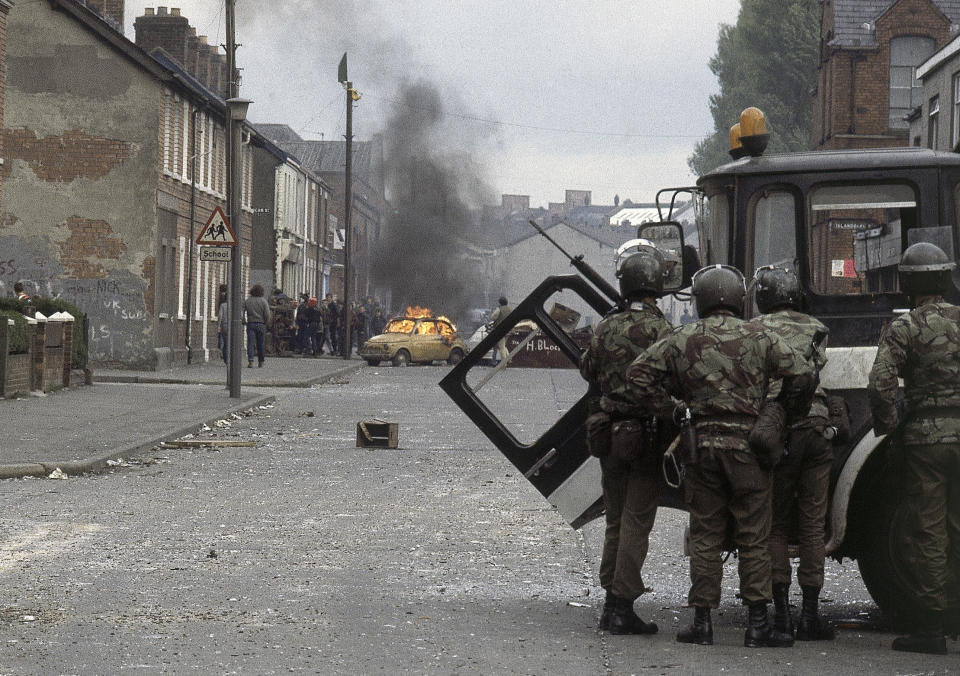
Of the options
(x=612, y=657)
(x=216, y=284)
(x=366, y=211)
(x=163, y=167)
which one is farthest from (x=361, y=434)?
(x=366, y=211)

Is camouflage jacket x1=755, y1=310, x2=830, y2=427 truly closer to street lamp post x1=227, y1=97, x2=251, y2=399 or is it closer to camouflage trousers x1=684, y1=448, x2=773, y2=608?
camouflage trousers x1=684, y1=448, x2=773, y2=608

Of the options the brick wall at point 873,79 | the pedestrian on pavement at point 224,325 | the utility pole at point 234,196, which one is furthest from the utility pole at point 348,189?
the utility pole at point 234,196

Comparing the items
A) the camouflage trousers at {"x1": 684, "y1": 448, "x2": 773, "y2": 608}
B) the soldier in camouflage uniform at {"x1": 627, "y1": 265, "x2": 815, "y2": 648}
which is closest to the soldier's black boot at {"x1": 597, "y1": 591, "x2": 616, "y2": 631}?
the soldier in camouflage uniform at {"x1": 627, "y1": 265, "x2": 815, "y2": 648}

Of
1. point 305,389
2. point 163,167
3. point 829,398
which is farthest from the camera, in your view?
→ point 163,167

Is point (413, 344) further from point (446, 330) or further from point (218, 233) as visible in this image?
point (218, 233)

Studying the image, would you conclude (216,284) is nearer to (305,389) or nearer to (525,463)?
(305,389)

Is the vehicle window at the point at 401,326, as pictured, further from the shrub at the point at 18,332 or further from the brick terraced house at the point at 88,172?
the shrub at the point at 18,332

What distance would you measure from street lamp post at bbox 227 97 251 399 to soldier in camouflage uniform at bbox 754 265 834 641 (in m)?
16.6

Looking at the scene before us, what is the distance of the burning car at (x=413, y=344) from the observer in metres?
43.0

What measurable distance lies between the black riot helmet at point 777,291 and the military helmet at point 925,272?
18.5 inches

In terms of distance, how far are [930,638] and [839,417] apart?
3.35 ft

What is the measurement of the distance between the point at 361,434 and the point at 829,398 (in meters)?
10.1

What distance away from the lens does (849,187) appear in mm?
7359

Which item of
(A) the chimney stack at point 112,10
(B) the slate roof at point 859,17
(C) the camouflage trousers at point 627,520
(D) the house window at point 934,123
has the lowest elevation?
(C) the camouflage trousers at point 627,520
